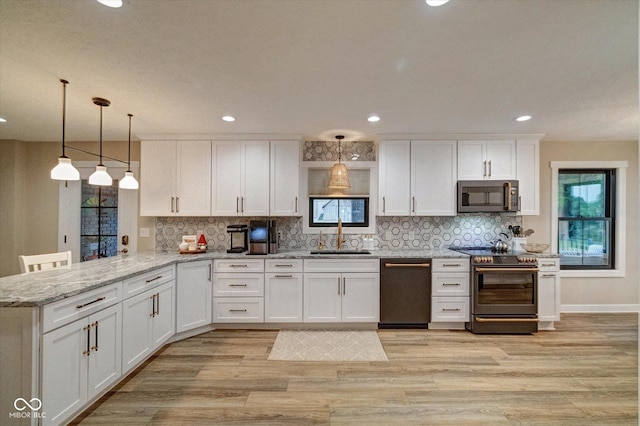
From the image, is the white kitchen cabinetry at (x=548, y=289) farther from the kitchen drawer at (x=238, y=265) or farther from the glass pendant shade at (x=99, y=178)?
the glass pendant shade at (x=99, y=178)

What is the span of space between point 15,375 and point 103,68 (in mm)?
2022

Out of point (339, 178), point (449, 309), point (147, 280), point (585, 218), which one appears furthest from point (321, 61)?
point (585, 218)

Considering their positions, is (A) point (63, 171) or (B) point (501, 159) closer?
(A) point (63, 171)

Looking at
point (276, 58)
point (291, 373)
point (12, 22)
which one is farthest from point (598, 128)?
point (12, 22)

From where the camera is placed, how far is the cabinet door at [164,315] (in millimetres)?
2818

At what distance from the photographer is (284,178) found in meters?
3.86

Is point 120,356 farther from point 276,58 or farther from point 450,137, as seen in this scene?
point 450,137

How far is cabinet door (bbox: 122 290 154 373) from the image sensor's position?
236 centimetres

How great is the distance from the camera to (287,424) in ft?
6.45

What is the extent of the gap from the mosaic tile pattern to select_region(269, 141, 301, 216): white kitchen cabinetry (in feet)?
1.25

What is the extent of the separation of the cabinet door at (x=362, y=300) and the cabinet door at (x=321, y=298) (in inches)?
3.4

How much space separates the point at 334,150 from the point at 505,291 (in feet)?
9.25

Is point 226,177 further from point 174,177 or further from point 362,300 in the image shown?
point 362,300

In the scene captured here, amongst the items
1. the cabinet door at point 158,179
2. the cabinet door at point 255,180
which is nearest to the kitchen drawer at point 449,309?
the cabinet door at point 255,180
